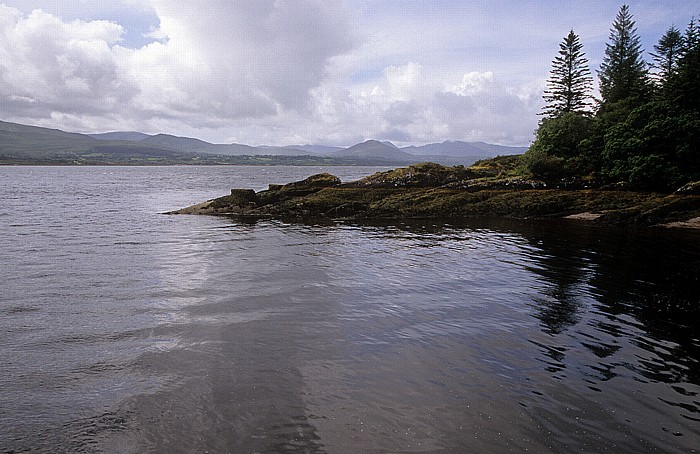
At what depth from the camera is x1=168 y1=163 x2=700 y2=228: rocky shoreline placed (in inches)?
1284

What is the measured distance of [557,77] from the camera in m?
67.9

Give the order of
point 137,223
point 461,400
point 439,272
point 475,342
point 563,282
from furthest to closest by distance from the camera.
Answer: point 137,223 → point 439,272 → point 563,282 → point 475,342 → point 461,400

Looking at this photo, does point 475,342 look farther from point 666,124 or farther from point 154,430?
point 666,124

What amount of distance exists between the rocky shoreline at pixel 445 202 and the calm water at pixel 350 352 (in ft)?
39.0

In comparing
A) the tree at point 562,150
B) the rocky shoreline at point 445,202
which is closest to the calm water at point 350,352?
the rocky shoreline at point 445,202

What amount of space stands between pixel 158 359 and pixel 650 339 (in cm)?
1216

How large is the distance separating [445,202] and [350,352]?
30639mm

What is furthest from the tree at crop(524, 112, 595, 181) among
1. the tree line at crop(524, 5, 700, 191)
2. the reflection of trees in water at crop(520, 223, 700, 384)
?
the reflection of trees in water at crop(520, 223, 700, 384)

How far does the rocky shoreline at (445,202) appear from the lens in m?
32.6

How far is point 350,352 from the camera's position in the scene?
10594 millimetres

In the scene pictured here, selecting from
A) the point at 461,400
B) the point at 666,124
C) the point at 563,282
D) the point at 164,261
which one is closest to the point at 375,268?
the point at 563,282

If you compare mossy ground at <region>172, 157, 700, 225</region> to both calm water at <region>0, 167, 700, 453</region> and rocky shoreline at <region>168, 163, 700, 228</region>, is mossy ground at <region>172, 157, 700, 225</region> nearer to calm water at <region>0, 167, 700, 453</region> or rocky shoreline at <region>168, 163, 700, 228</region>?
rocky shoreline at <region>168, 163, 700, 228</region>

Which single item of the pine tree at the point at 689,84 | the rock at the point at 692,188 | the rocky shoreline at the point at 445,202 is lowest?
the rocky shoreline at the point at 445,202

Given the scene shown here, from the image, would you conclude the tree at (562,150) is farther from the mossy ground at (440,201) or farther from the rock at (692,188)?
the rock at (692,188)
